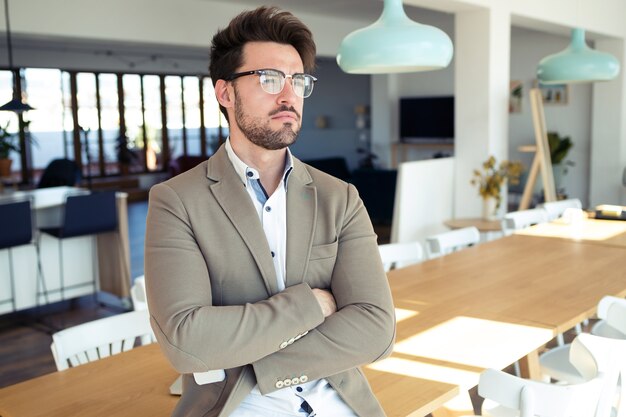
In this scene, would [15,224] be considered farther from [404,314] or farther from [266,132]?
[266,132]

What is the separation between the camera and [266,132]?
5.33ft

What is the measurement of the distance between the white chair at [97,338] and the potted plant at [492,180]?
3.99 m

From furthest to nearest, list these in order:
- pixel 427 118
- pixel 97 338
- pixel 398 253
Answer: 1. pixel 427 118
2. pixel 398 253
3. pixel 97 338

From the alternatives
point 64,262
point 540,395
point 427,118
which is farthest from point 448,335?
point 427,118

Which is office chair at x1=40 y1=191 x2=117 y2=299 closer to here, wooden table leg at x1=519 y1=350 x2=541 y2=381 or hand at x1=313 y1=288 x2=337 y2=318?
wooden table leg at x1=519 y1=350 x2=541 y2=381

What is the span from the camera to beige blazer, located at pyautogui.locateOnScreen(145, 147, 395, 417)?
1.52 metres

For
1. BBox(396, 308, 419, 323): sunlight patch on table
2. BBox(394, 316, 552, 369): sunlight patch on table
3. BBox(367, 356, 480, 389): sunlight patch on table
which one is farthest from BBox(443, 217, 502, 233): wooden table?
BBox(367, 356, 480, 389): sunlight patch on table

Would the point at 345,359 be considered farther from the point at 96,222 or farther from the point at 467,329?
the point at 96,222

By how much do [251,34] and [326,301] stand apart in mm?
633

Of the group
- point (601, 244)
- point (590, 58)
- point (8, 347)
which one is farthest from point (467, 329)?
point (8, 347)

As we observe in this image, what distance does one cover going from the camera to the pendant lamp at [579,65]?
423 centimetres

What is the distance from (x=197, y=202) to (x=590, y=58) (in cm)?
331

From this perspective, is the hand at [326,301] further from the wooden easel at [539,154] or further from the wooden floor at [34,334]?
the wooden easel at [539,154]

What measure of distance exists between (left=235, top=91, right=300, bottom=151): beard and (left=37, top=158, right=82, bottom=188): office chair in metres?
8.44
